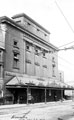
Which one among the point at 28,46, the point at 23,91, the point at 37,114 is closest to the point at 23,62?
the point at 28,46

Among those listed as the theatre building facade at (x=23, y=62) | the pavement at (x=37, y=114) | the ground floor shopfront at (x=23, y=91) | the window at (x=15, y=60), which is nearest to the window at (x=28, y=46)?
the theatre building facade at (x=23, y=62)

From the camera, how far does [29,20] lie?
39.2 m

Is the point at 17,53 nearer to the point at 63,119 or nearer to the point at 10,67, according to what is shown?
the point at 10,67

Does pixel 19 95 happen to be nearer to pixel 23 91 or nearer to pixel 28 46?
pixel 23 91

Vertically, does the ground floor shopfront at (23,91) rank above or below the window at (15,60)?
below

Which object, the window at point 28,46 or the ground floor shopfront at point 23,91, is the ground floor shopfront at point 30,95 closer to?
the ground floor shopfront at point 23,91

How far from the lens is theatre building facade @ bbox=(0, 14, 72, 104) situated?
101ft

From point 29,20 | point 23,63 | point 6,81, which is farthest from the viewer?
point 29,20

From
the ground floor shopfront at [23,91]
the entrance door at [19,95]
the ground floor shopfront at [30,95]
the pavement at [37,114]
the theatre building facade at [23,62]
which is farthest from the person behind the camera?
the entrance door at [19,95]

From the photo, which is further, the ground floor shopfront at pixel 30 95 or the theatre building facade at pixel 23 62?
the ground floor shopfront at pixel 30 95

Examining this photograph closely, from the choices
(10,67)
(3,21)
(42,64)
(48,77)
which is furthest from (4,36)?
(48,77)

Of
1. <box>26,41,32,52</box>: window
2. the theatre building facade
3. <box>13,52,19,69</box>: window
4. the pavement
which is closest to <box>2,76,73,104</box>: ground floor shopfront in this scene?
the theatre building facade

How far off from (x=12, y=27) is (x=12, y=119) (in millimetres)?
21634

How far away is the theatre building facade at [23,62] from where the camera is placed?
101 feet
